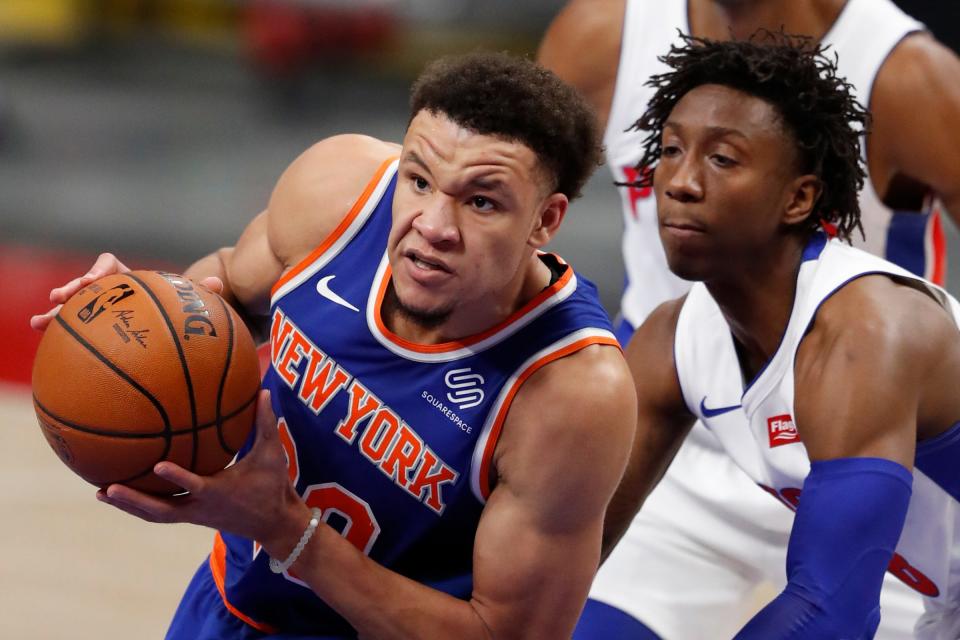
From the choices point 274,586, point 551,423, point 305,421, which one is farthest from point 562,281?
point 274,586

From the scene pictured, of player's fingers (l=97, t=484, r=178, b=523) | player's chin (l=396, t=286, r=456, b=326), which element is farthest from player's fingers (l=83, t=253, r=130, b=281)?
player's chin (l=396, t=286, r=456, b=326)

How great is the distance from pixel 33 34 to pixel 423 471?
13.0 meters

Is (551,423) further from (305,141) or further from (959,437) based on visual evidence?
(305,141)

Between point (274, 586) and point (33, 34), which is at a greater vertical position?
point (274, 586)

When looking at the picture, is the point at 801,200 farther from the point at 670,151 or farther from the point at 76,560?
the point at 76,560

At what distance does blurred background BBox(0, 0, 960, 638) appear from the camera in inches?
210

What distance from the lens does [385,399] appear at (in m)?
2.77

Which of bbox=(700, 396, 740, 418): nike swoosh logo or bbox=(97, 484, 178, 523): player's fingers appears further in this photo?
bbox=(700, 396, 740, 418): nike swoosh logo

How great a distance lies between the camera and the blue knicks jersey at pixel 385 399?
273 cm

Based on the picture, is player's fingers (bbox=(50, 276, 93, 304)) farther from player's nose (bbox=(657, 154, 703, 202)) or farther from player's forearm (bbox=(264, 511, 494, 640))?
player's nose (bbox=(657, 154, 703, 202))

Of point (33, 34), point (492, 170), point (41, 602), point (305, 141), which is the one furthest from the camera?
point (33, 34)

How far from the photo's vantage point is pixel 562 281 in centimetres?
279

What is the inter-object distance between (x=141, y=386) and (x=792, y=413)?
135 centimetres

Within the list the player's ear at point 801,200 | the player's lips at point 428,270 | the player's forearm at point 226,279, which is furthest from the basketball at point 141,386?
the player's ear at point 801,200
